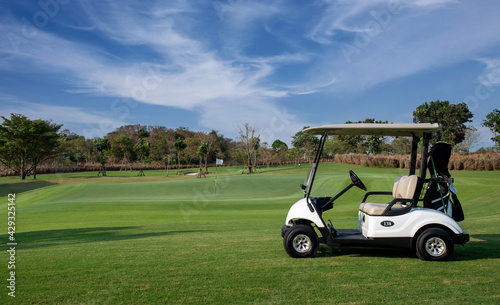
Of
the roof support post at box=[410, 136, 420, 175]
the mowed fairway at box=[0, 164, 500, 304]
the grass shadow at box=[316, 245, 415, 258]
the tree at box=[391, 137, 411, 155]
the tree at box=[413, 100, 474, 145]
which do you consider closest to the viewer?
the mowed fairway at box=[0, 164, 500, 304]

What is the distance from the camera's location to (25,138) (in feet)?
140

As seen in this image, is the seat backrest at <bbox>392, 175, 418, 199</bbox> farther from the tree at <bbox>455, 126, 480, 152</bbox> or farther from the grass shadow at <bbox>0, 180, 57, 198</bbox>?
the tree at <bbox>455, 126, 480, 152</bbox>

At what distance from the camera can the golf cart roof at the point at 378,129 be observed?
557 centimetres

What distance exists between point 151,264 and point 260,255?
176 centimetres

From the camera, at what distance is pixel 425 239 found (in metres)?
5.36

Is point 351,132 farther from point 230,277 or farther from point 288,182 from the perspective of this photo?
point 288,182

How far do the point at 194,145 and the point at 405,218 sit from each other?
2812 inches

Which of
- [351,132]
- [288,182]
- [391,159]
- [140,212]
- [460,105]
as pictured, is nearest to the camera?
[351,132]

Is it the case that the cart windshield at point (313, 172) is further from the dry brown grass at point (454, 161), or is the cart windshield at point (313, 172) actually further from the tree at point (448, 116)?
the tree at point (448, 116)

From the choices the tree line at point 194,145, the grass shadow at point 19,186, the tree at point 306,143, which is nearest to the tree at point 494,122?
the tree line at point 194,145

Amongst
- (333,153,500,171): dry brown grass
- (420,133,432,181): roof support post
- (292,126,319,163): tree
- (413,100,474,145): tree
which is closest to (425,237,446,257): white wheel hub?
(420,133,432,181): roof support post

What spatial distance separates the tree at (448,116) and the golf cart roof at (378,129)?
56332 mm

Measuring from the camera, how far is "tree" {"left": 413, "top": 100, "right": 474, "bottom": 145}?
2255 inches

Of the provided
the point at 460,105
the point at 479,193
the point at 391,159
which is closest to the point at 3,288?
the point at 479,193
